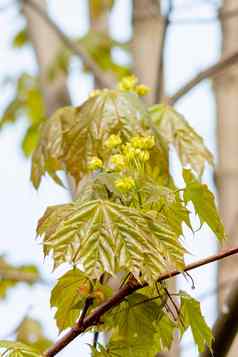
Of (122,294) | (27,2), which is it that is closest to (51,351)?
(122,294)

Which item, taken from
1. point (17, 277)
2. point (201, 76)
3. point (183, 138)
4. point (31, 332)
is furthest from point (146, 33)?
point (183, 138)

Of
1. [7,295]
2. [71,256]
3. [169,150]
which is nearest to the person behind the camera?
[71,256]

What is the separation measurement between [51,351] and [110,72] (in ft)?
8.42

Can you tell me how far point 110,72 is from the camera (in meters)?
3.55

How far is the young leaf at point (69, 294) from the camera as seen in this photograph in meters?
1.10

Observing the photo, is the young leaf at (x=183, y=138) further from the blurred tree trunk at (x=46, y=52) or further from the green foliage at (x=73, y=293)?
the blurred tree trunk at (x=46, y=52)

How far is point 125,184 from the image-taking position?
109cm

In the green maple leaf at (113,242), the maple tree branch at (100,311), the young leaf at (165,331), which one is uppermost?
the green maple leaf at (113,242)

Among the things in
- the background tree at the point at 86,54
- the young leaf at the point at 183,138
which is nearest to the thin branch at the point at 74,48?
the background tree at the point at 86,54

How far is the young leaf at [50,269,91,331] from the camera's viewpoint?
1.10m

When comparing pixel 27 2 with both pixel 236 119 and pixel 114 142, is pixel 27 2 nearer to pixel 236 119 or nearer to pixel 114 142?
pixel 236 119

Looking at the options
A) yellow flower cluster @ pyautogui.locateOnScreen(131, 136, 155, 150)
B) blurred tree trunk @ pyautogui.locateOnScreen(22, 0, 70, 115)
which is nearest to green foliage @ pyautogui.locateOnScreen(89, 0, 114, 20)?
blurred tree trunk @ pyautogui.locateOnScreen(22, 0, 70, 115)

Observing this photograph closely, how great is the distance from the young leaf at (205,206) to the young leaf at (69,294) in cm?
17

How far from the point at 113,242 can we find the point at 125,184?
0.09 m
